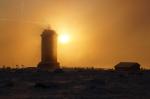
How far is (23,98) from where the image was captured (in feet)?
211

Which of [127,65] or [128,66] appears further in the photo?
[127,65]

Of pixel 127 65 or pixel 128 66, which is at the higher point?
pixel 127 65

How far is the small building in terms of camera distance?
18795 centimetres

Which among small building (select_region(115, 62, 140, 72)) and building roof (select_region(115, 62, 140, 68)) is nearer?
small building (select_region(115, 62, 140, 72))

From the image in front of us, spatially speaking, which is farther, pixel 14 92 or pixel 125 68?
pixel 125 68

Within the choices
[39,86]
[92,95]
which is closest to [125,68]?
[39,86]

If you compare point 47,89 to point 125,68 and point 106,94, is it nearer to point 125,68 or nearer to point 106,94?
point 106,94

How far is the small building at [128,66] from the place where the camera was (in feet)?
617

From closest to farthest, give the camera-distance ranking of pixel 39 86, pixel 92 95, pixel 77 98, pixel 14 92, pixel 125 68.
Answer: pixel 77 98 → pixel 92 95 → pixel 14 92 → pixel 39 86 → pixel 125 68

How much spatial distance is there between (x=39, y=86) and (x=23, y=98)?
17765 millimetres

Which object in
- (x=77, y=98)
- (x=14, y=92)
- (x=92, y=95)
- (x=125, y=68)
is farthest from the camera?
(x=125, y=68)

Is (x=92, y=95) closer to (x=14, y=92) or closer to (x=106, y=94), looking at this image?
(x=106, y=94)

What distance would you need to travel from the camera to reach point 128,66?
632ft

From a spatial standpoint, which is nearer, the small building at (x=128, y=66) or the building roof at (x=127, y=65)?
the small building at (x=128, y=66)
